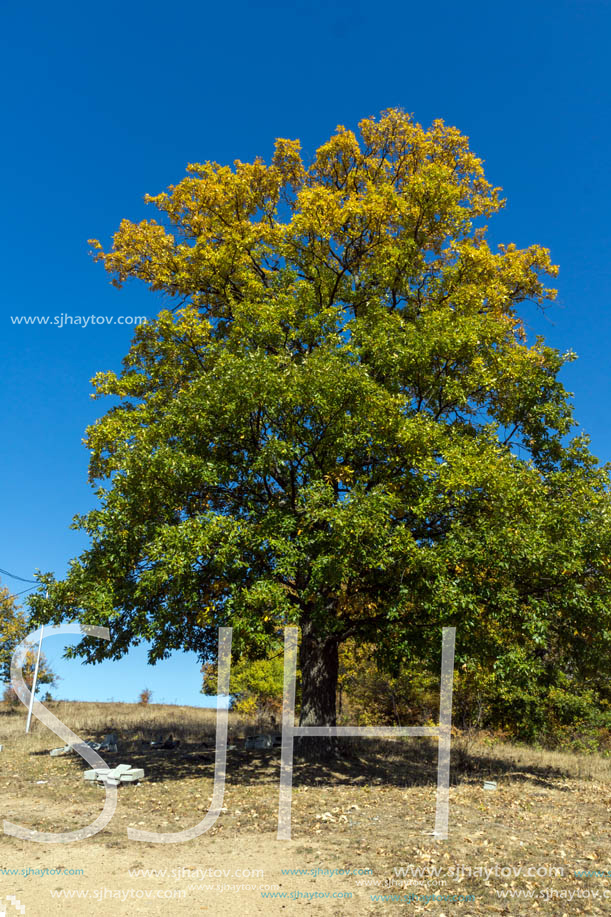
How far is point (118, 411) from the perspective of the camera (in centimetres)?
1588

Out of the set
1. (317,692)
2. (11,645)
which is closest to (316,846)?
(317,692)

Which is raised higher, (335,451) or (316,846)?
(335,451)

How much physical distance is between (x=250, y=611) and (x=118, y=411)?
7162mm

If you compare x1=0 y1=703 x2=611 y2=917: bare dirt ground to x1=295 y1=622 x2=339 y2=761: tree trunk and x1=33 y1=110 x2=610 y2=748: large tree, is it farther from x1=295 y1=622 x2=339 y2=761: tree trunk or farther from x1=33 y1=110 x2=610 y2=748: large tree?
x1=33 y1=110 x2=610 y2=748: large tree

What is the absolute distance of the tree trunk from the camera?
1526cm

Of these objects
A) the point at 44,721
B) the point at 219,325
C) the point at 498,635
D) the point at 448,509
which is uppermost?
the point at 219,325

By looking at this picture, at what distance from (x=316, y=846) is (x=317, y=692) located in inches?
259

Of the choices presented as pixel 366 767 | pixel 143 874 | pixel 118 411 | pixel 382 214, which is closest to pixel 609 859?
pixel 143 874

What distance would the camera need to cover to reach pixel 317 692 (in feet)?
50.6

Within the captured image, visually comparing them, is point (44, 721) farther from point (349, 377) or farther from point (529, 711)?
point (349, 377)

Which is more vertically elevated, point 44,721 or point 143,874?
point 143,874

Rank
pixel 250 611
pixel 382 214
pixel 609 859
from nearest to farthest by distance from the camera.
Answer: pixel 609 859, pixel 250 611, pixel 382 214

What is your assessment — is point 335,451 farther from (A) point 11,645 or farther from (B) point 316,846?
(A) point 11,645

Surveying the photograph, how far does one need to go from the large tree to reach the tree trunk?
62mm
